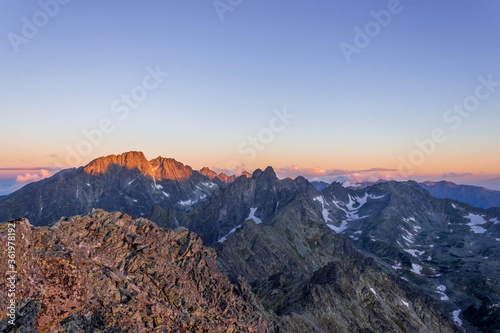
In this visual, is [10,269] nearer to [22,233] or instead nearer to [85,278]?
[22,233]

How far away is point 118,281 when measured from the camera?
34250 mm

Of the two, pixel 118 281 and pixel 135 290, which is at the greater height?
pixel 118 281

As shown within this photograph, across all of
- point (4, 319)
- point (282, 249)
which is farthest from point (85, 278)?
point (282, 249)

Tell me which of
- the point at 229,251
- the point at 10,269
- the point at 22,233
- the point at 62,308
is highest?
the point at 22,233

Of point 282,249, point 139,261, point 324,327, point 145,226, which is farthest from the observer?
point 282,249

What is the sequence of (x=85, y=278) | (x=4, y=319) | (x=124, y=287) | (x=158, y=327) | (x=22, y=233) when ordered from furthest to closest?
Answer: (x=124, y=287), (x=158, y=327), (x=85, y=278), (x=22, y=233), (x=4, y=319)

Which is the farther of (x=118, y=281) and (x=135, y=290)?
(x=135, y=290)

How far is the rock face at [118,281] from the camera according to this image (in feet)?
84.6

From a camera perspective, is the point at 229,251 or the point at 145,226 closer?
the point at 145,226

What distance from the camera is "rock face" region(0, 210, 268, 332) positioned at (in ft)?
84.6

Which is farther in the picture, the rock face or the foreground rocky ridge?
the foreground rocky ridge

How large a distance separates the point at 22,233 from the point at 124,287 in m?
12.4

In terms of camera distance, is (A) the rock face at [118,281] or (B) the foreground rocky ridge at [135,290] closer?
(A) the rock face at [118,281]

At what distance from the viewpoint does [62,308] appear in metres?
26.4
